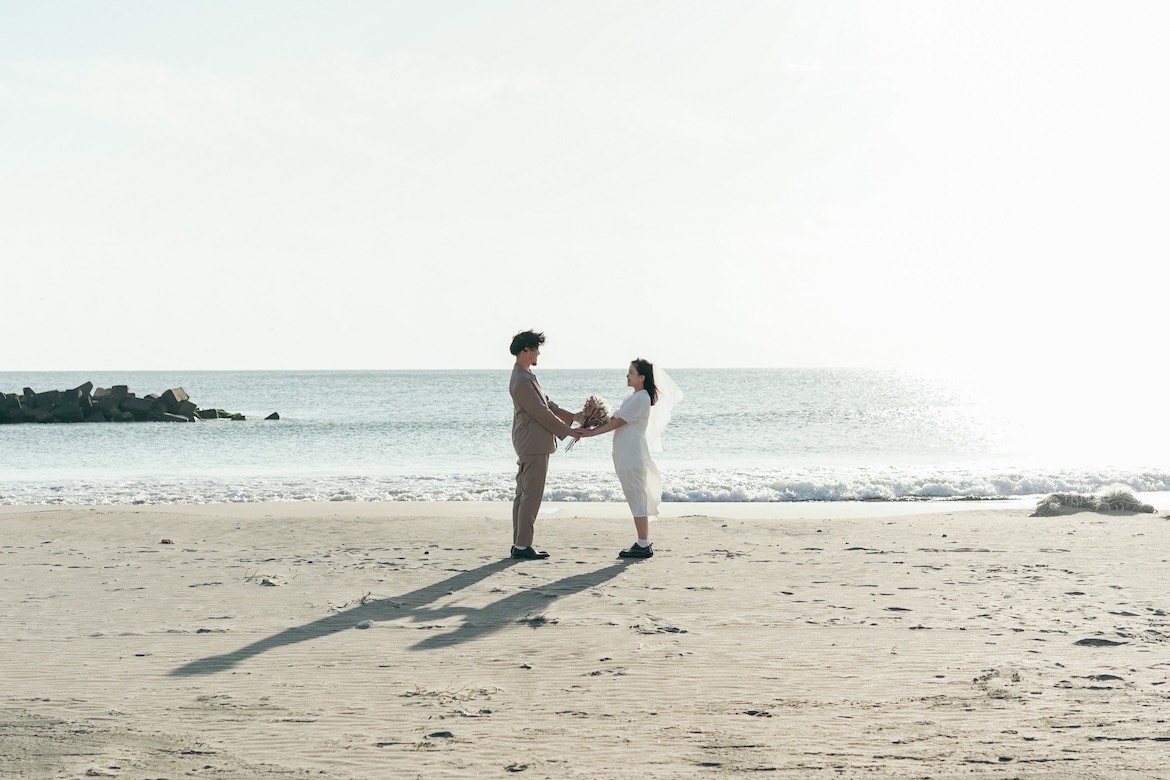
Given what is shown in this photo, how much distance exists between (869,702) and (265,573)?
569 cm

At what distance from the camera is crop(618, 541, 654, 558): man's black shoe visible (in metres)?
9.48

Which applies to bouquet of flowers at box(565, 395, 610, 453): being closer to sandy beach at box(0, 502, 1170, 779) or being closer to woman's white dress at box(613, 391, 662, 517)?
woman's white dress at box(613, 391, 662, 517)

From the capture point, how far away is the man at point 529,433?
30.1 ft

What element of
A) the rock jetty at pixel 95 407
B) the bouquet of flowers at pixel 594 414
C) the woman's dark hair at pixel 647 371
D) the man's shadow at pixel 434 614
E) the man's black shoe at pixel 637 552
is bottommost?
the man's shadow at pixel 434 614

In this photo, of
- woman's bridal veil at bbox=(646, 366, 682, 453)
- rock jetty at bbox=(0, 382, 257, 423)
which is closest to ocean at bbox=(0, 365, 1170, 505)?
rock jetty at bbox=(0, 382, 257, 423)

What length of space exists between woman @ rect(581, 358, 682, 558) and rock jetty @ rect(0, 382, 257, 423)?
39848 mm

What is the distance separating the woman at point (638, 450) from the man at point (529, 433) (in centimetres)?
40

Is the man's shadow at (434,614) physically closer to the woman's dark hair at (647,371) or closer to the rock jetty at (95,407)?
the woman's dark hair at (647,371)

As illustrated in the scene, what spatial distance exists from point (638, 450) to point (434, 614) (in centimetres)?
310

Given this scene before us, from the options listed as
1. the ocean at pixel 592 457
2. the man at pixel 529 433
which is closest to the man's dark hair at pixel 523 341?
the man at pixel 529 433

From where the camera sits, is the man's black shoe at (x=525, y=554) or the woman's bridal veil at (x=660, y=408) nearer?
the man's black shoe at (x=525, y=554)

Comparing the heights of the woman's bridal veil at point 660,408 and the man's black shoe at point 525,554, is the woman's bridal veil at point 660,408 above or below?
above

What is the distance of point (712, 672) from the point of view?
216 inches

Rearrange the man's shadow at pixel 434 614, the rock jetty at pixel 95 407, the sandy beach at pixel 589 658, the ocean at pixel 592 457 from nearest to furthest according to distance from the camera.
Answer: the sandy beach at pixel 589 658 < the man's shadow at pixel 434 614 < the ocean at pixel 592 457 < the rock jetty at pixel 95 407
